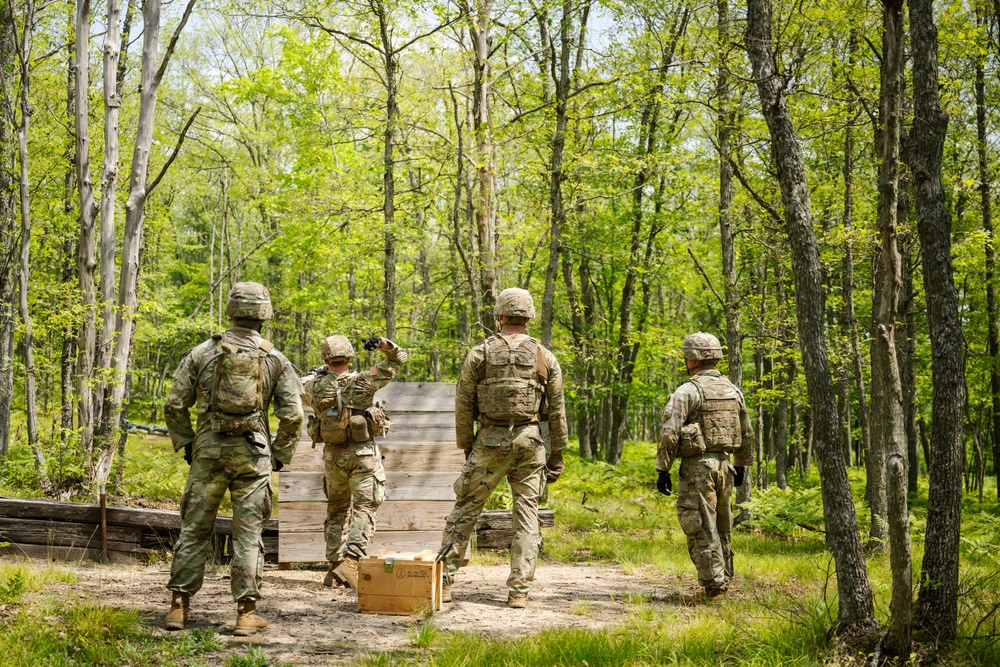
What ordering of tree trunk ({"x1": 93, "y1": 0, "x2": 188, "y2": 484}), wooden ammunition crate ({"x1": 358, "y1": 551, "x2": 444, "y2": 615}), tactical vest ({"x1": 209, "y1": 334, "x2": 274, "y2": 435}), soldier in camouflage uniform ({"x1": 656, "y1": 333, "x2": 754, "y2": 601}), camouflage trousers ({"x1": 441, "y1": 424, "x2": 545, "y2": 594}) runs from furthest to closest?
tree trunk ({"x1": 93, "y1": 0, "x2": 188, "y2": 484}), soldier in camouflage uniform ({"x1": 656, "y1": 333, "x2": 754, "y2": 601}), camouflage trousers ({"x1": 441, "y1": 424, "x2": 545, "y2": 594}), wooden ammunition crate ({"x1": 358, "y1": 551, "x2": 444, "y2": 615}), tactical vest ({"x1": 209, "y1": 334, "x2": 274, "y2": 435})

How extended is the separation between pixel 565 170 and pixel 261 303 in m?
6.09

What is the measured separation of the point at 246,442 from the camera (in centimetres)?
584

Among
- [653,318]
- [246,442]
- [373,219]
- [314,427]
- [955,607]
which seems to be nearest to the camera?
[955,607]

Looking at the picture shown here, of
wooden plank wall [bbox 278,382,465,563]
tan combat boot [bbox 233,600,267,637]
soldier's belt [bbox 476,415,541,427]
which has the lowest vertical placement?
tan combat boot [bbox 233,600,267,637]

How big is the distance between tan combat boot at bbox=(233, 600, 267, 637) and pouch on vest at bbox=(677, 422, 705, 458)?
3.87 m

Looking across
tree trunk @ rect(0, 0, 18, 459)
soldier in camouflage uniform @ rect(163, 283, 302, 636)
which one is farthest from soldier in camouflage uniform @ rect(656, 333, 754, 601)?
tree trunk @ rect(0, 0, 18, 459)

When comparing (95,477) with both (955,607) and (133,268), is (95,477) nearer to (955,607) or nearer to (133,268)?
(133,268)

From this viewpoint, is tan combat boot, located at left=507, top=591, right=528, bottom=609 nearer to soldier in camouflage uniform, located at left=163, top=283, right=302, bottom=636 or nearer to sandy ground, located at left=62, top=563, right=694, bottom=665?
sandy ground, located at left=62, top=563, right=694, bottom=665

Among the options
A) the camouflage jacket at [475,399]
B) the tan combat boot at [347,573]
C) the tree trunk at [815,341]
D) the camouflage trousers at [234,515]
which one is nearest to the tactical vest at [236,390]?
the camouflage trousers at [234,515]

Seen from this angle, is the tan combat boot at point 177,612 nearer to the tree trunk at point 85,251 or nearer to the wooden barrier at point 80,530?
the wooden barrier at point 80,530

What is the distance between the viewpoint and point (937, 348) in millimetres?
4840

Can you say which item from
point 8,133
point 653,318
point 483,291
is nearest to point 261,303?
point 483,291

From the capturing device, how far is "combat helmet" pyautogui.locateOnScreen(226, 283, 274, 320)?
5.94 meters

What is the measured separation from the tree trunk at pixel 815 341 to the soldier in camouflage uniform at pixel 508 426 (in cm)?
258
